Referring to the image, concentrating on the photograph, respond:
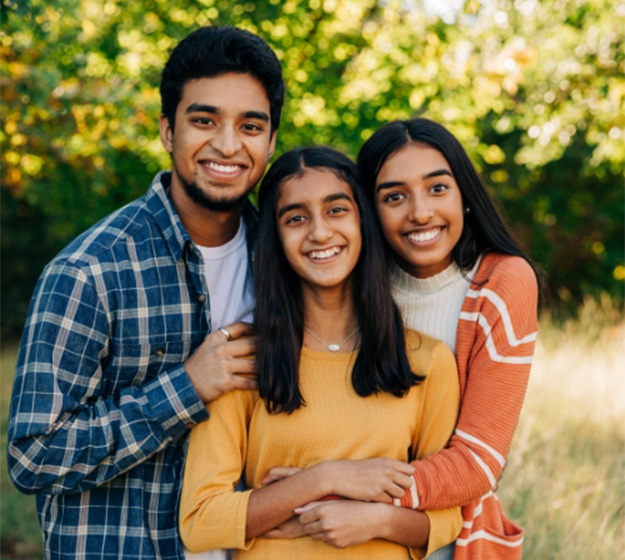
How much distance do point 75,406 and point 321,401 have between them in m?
0.76

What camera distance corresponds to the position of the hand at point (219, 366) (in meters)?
2.19

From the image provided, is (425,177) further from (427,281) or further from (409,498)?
(409,498)

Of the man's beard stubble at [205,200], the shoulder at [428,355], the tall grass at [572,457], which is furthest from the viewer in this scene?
the tall grass at [572,457]

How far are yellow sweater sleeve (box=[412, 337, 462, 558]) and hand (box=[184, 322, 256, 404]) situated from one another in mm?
566

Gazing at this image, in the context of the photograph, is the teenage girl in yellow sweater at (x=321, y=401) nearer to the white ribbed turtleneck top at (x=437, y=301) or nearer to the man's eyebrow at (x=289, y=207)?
the man's eyebrow at (x=289, y=207)

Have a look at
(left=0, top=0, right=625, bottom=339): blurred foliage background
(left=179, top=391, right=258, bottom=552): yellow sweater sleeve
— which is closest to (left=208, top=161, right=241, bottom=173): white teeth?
(left=179, top=391, right=258, bottom=552): yellow sweater sleeve

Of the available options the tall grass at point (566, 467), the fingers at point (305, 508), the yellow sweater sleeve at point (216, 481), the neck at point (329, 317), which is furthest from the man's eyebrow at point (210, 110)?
the tall grass at point (566, 467)

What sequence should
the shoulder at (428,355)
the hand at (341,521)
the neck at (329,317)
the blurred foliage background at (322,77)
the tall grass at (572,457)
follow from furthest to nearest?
the blurred foliage background at (322,77) < the tall grass at (572,457) < the neck at (329,317) < the shoulder at (428,355) < the hand at (341,521)

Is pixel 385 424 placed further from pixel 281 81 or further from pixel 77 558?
pixel 281 81

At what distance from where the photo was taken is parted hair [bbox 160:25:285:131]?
2.51 m

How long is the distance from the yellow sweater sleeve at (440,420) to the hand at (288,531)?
0.38 m

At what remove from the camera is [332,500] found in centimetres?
212

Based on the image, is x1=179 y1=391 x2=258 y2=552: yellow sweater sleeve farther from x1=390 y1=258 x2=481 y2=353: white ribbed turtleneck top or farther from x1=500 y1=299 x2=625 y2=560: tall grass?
x1=500 y1=299 x2=625 y2=560: tall grass

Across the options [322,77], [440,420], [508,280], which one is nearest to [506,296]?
[508,280]
